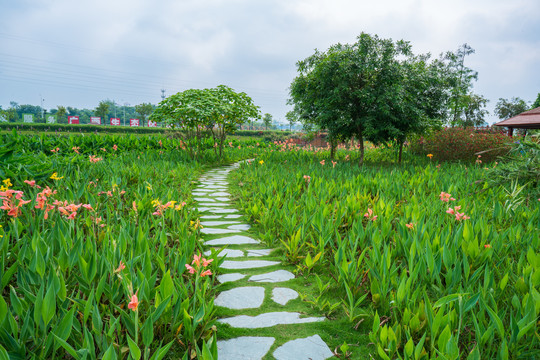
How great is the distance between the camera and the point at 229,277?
234 cm

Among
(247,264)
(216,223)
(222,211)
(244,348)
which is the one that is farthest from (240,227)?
(244,348)

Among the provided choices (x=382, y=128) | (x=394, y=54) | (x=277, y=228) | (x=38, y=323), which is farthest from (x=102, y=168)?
(x=394, y=54)

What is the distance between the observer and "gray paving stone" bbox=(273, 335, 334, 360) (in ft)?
4.91

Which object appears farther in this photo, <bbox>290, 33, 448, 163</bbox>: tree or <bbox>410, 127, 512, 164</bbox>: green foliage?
<bbox>410, 127, 512, 164</bbox>: green foliage

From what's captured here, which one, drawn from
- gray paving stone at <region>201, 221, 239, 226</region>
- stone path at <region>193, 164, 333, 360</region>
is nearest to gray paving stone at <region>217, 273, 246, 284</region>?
stone path at <region>193, 164, 333, 360</region>

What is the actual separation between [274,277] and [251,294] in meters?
0.32

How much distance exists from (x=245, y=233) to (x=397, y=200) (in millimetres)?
1985

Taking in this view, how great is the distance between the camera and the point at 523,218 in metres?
3.06

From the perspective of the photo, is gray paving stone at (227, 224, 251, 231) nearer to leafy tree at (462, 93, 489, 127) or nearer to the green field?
the green field

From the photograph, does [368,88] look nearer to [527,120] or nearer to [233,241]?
[233,241]

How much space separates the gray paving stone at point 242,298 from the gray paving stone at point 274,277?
0.13 metres

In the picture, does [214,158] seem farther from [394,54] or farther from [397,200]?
[397,200]

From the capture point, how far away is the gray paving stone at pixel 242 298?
6.44ft

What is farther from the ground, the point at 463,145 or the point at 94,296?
the point at 463,145
